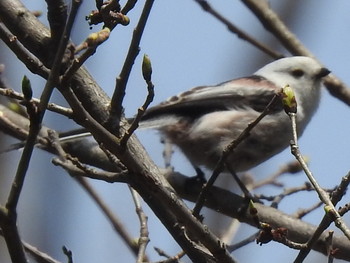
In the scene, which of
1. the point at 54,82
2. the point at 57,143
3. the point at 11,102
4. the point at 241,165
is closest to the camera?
the point at 54,82

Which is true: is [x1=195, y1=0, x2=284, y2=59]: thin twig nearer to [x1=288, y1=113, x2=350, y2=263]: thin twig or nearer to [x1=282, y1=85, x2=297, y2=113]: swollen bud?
[x1=282, y1=85, x2=297, y2=113]: swollen bud

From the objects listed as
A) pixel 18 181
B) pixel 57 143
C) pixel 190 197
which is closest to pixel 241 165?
pixel 190 197

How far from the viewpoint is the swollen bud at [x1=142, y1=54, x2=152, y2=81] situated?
5.67ft

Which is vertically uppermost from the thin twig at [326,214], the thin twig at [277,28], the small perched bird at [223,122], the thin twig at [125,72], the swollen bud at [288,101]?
the small perched bird at [223,122]

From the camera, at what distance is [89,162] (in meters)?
3.07

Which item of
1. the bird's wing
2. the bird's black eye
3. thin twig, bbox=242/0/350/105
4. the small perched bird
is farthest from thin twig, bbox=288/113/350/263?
the bird's black eye

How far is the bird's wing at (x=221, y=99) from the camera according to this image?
12.7ft

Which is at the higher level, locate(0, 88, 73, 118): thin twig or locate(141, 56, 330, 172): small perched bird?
locate(141, 56, 330, 172): small perched bird

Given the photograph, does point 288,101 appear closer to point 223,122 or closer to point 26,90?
point 26,90

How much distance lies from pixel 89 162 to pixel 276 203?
0.78 metres

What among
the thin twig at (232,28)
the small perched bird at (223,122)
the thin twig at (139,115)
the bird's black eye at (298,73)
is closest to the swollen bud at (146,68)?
the thin twig at (139,115)

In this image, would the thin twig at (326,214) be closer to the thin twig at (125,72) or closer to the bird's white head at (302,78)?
the thin twig at (125,72)

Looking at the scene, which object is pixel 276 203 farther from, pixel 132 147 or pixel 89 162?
pixel 132 147

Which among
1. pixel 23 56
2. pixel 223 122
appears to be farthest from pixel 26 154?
pixel 223 122
